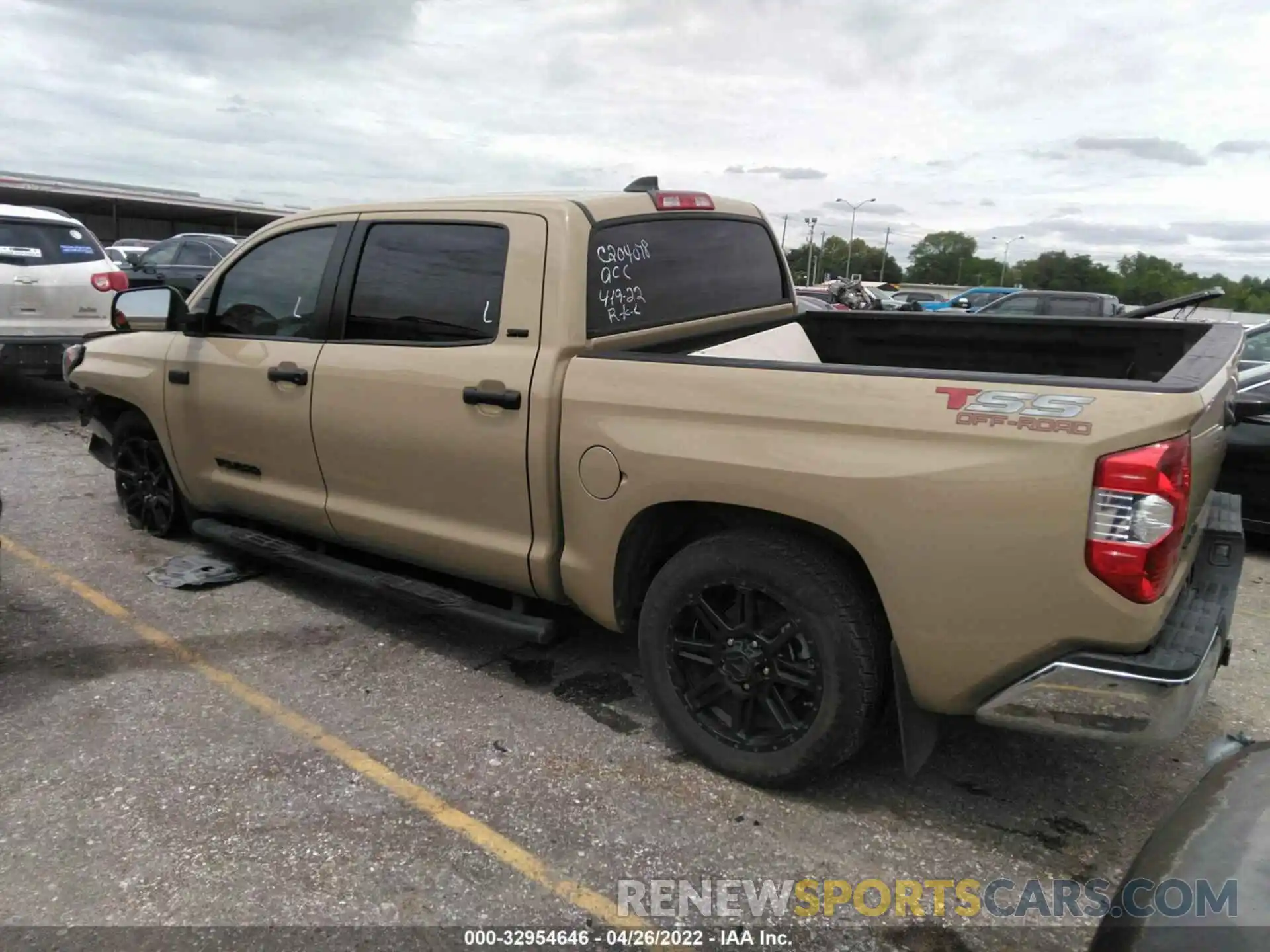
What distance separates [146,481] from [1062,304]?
637 inches

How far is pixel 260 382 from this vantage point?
4.21 meters

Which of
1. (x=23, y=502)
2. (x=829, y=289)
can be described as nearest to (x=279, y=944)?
(x=23, y=502)

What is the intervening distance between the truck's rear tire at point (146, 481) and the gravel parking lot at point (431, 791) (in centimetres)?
99

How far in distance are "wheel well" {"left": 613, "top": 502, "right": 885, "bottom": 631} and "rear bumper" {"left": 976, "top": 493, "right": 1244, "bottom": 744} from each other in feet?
1.67

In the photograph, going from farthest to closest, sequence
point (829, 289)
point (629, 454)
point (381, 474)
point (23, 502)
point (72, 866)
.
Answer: point (829, 289) < point (23, 502) < point (381, 474) < point (629, 454) < point (72, 866)

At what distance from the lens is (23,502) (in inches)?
243

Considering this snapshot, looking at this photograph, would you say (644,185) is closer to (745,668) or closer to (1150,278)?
(745,668)

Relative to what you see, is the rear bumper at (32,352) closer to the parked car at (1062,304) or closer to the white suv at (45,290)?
the white suv at (45,290)

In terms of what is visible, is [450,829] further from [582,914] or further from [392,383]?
[392,383]

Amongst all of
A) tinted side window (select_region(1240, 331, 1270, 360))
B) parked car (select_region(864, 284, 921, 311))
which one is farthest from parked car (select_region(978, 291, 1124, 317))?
tinted side window (select_region(1240, 331, 1270, 360))

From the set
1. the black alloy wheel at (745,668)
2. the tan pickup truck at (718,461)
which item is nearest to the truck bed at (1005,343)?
the tan pickup truck at (718,461)

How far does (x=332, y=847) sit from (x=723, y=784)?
125 cm

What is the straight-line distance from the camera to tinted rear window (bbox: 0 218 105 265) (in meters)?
8.54

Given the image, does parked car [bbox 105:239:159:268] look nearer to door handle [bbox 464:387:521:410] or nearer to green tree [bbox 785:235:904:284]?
door handle [bbox 464:387:521:410]
